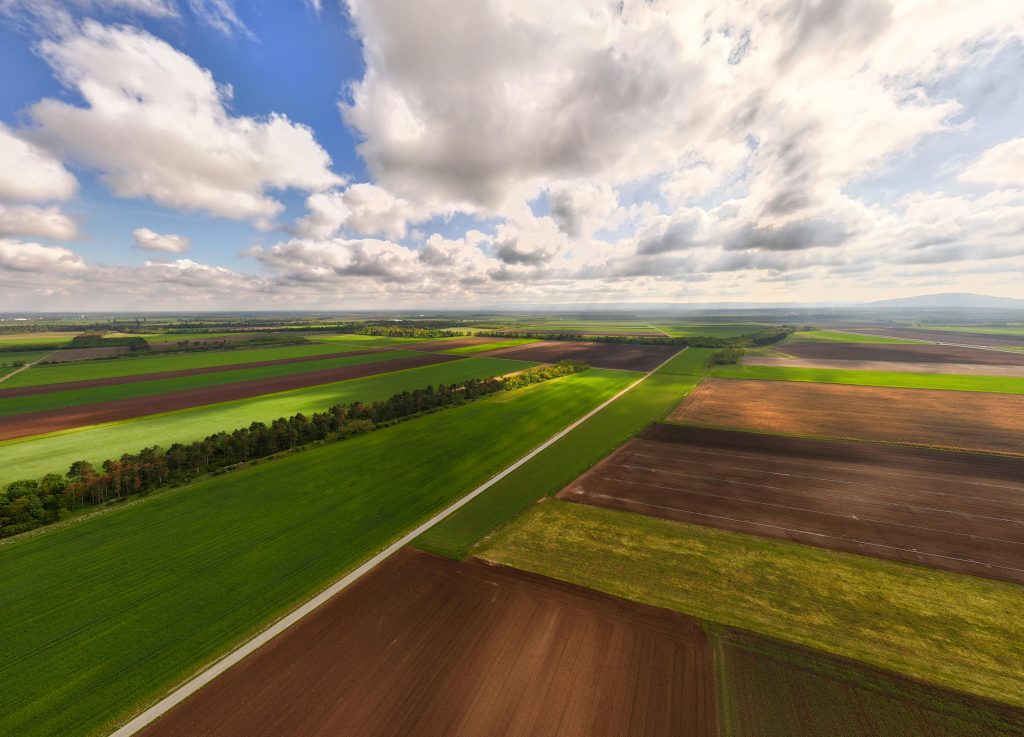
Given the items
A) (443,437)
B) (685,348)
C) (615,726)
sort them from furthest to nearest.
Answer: (685,348)
(443,437)
(615,726)

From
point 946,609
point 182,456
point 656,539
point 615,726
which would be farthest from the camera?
point 182,456

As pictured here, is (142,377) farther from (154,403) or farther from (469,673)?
(469,673)

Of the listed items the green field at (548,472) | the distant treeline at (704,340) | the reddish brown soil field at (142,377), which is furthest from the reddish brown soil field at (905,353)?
the reddish brown soil field at (142,377)

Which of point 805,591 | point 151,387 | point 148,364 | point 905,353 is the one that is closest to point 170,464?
point 805,591

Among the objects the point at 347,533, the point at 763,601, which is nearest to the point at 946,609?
the point at 763,601

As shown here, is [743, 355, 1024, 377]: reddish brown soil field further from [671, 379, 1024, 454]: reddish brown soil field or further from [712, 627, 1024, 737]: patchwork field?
[712, 627, 1024, 737]: patchwork field

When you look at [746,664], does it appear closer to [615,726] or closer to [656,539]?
[615,726]

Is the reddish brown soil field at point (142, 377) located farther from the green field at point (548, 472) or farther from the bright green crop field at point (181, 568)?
the green field at point (548, 472)
